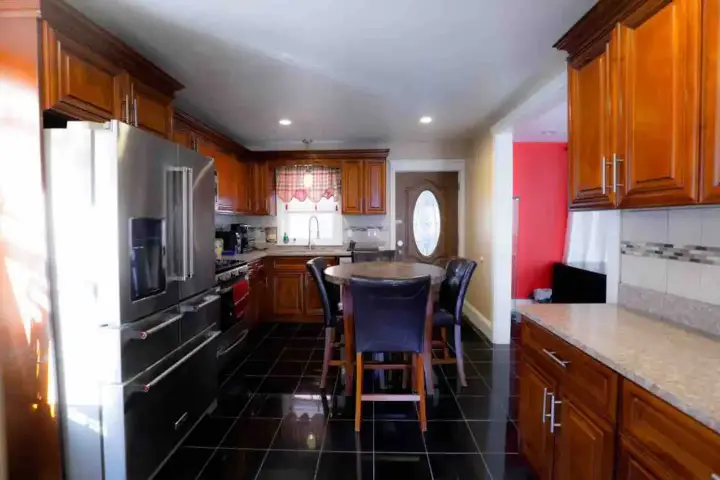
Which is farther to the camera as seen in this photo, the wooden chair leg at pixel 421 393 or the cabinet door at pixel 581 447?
the wooden chair leg at pixel 421 393

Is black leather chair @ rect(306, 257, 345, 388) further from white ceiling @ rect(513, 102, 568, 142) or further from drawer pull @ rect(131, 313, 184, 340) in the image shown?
white ceiling @ rect(513, 102, 568, 142)

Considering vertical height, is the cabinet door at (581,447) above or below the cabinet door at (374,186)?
below

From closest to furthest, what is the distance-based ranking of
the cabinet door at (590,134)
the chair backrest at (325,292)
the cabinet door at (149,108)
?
the cabinet door at (590,134) < the cabinet door at (149,108) < the chair backrest at (325,292)

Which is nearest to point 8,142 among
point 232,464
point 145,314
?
point 145,314

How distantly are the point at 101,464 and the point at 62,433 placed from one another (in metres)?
0.22

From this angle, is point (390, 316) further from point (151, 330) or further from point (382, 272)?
point (151, 330)

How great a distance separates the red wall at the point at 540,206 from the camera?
5371mm

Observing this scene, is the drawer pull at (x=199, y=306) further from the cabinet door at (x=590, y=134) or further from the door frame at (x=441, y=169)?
the door frame at (x=441, y=169)

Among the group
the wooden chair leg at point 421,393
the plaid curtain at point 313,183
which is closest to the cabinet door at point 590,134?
the wooden chair leg at point 421,393

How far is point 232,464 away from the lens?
209cm

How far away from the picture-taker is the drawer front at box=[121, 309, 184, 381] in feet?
5.74

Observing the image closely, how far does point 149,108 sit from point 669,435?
9.91 ft

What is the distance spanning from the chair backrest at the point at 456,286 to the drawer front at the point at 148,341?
1.96m

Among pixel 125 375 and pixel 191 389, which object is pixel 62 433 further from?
pixel 191 389
